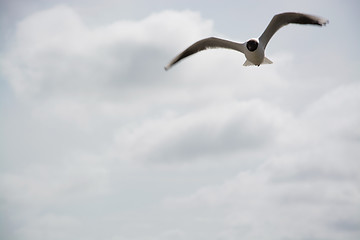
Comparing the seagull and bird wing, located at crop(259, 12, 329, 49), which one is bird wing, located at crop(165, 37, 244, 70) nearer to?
the seagull

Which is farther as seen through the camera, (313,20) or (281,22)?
(281,22)

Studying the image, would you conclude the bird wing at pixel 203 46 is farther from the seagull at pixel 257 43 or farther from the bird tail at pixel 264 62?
the bird tail at pixel 264 62

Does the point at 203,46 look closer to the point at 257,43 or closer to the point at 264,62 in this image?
the point at 264,62

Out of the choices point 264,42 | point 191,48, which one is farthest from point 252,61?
point 191,48

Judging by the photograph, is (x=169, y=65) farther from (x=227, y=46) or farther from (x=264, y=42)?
(x=264, y=42)

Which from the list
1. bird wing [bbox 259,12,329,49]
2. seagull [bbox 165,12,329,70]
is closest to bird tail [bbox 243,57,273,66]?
seagull [bbox 165,12,329,70]

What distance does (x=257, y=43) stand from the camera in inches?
874

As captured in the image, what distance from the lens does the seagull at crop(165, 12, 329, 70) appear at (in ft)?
72.9

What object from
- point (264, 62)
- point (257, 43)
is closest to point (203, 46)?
point (264, 62)

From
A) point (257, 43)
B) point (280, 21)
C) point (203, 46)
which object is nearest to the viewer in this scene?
point (257, 43)

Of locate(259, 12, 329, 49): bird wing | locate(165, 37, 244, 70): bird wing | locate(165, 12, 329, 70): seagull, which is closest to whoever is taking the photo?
locate(165, 12, 329, 70): seagull

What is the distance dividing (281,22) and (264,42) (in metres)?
1.33

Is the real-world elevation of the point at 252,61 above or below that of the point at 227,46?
below

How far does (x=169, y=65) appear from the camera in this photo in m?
24.1
